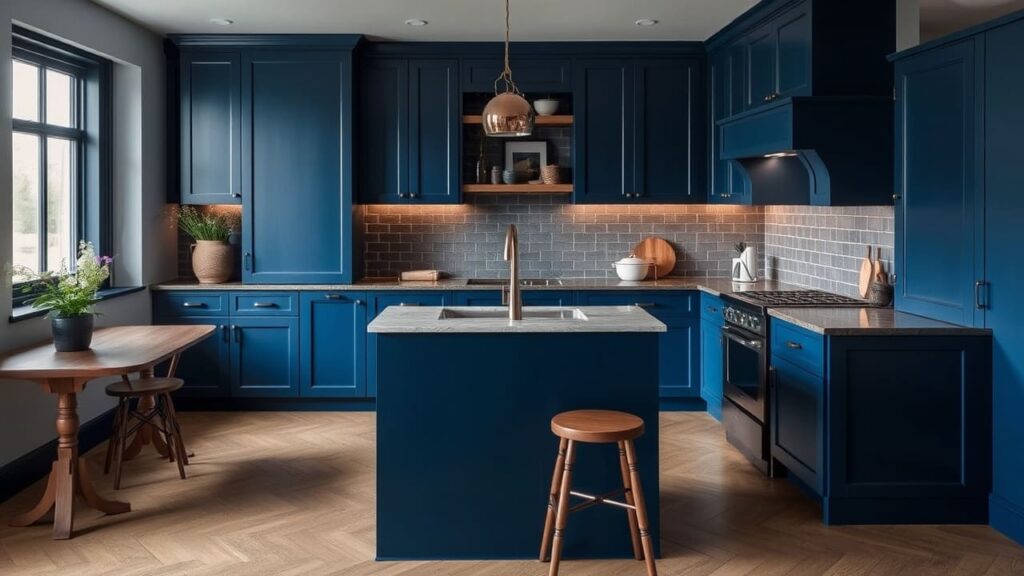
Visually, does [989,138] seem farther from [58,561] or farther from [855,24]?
[58,561]

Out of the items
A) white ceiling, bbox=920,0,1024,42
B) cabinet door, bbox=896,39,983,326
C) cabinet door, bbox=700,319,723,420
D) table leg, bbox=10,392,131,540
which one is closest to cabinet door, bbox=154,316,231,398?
table leg, bbox=10,392,131,540

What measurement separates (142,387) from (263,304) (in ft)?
5.74

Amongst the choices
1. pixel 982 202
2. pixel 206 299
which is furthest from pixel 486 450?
pixel 206 299

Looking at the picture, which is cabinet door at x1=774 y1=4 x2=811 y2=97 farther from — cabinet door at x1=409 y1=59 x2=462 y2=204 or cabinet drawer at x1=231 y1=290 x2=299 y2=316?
cabinet drawer at x1=231 y1=290 x2=299 y2=316

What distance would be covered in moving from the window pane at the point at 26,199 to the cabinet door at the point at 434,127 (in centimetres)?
251

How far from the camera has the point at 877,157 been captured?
16.2ft

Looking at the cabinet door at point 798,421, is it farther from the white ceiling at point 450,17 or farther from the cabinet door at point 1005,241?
the white ceiling at point 450,17

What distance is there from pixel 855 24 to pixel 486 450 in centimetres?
301

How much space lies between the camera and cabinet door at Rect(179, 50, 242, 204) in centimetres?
685

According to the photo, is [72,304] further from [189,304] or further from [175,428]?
[189,304]

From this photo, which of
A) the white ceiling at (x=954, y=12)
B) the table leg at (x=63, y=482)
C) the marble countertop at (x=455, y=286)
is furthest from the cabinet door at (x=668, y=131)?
the table leg at (x=63, y=482)

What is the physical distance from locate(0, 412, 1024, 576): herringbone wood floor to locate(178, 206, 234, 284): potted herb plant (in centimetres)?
164

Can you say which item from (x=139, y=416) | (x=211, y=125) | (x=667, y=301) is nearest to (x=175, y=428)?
(x=139, y=416)

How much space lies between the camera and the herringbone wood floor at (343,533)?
12.6 feet
